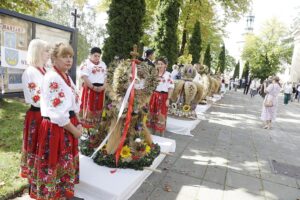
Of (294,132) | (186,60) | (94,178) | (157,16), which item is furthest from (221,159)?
(186,60)

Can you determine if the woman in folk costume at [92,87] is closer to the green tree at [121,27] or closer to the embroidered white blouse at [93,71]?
the embroidered white blouse at [93,71]

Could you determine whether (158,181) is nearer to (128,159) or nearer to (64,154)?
(128,159)

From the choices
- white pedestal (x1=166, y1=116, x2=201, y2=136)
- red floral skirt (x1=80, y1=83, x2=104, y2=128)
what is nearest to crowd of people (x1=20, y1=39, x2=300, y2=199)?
red floral skirt (x1=80, y1=83, x2=104, y2=128)

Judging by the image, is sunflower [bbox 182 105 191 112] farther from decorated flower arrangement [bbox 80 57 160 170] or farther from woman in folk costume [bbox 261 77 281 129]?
decorated flower arrangement [bbox 80 57 160 170]

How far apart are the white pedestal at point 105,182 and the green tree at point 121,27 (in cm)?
490

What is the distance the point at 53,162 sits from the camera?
3.04 metres

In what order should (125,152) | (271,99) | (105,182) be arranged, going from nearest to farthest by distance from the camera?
(105,182) < (125,152) < (271,99)

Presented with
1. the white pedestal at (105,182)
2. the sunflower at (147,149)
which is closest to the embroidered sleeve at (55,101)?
the white pedestal at (105,182)

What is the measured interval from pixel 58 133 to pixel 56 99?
1.38ft

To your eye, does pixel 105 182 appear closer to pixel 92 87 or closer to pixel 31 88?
pixel 31 88

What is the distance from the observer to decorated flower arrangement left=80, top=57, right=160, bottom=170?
14.2 ft

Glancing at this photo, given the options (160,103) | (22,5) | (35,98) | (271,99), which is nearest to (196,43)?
(271,99)

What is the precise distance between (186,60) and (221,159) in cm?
1091

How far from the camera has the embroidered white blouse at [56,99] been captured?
285cm
